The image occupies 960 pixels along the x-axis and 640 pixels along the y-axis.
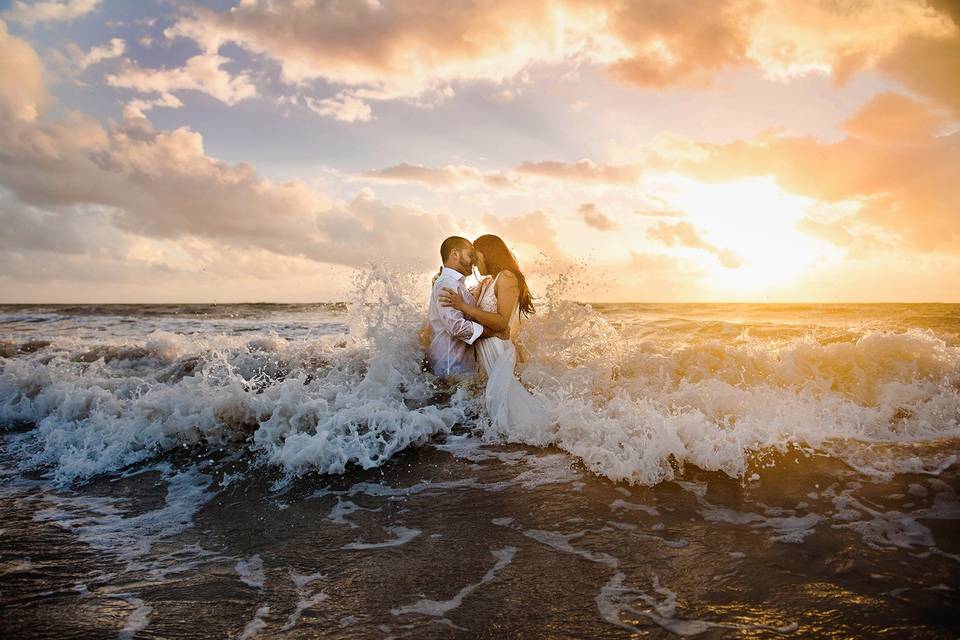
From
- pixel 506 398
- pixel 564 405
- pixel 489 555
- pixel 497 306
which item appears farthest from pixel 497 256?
pixel 489 555

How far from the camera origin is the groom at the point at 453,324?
24.4ft

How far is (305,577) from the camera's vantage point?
11.1 ft

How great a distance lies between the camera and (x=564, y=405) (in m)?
5.92

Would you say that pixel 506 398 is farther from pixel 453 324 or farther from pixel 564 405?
pixel 453 324

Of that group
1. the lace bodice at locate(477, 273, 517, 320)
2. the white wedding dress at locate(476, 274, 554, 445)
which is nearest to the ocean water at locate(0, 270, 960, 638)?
the white wedding dress at locate(476, 274, 554, 445)

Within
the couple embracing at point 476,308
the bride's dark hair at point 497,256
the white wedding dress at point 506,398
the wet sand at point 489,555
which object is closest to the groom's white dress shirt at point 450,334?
the couple embracing at point 476,308

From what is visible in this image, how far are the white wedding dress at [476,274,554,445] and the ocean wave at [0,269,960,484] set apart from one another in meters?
0.07

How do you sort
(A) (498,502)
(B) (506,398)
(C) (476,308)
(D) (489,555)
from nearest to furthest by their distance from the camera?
(D) (489,555) → (A) (498,502) → (B) (506,398) → (C) (476,308)

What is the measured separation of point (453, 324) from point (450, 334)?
29 cm

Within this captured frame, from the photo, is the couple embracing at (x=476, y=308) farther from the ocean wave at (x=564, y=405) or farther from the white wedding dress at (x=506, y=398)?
the ocean wave at (x=564, y=405)

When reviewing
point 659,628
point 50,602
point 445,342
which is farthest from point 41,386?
point 659,628

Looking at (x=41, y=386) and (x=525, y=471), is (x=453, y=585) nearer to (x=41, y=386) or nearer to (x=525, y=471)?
(x=525, y=471)

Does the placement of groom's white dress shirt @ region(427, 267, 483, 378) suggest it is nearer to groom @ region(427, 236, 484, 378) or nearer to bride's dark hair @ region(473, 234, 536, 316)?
groom @ region(427, 236, 484, 378)

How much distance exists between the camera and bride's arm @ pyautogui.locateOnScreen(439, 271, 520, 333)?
735 centimetres
